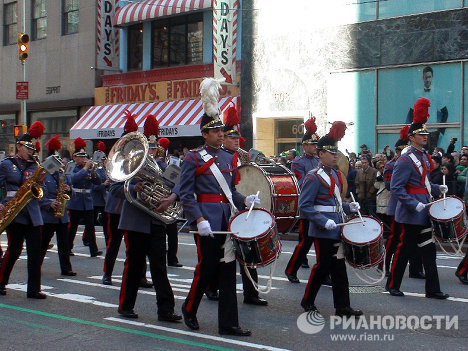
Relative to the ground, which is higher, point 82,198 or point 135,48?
point 135,48

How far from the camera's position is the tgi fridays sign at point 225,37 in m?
23.6

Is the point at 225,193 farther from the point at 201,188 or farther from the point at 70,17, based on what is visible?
the point at 70,17

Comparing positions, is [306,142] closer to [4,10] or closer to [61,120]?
[61,120]

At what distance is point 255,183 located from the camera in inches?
457

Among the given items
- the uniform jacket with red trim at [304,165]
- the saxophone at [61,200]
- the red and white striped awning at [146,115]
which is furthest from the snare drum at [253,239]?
the red and white striped awning at [146,115]

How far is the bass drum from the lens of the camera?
37.5 feet

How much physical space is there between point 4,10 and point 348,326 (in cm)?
3055

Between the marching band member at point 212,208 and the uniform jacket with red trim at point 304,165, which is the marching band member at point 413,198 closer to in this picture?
the uniform jacket with red trim at point 304,165

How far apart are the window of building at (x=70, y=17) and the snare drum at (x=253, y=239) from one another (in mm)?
24761

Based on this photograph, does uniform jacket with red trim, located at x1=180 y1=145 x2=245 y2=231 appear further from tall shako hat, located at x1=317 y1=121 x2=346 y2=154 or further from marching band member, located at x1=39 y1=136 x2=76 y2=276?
marching band member, located at x1=39 y1=136 x2=76 y2=276

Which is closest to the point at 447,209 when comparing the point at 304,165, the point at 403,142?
the point at 403,142

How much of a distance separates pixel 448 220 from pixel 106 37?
21.4 m

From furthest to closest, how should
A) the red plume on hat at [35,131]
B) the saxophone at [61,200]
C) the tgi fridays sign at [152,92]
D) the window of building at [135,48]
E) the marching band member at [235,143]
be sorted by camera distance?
the window of building at [135,48] → the tgi fridays sign at [152,92] → the saxophone at [61,200] → the red plume on hat at [35,131] → the marching band member at [235,143]

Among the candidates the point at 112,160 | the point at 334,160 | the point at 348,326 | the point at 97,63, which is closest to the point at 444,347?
the point at 348,326
